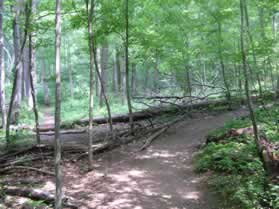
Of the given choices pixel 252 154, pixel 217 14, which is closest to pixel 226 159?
pixel 252 154

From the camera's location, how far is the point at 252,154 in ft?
26.7

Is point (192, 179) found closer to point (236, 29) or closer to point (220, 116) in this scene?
point (220, 116)

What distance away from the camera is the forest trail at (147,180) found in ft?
23.0

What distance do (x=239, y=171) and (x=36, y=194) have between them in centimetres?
481

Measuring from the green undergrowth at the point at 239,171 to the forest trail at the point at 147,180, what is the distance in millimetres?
321

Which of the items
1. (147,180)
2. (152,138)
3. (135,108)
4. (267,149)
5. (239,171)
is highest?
(135,108)

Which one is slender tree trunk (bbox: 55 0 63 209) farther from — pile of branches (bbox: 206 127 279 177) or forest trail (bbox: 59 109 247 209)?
pile of branches (bbox: 206 127 279 177)

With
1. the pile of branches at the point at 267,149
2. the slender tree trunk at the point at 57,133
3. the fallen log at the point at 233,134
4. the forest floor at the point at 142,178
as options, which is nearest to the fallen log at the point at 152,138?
the forest floor at the point at 142,178

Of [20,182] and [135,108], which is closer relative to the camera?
[20,182]

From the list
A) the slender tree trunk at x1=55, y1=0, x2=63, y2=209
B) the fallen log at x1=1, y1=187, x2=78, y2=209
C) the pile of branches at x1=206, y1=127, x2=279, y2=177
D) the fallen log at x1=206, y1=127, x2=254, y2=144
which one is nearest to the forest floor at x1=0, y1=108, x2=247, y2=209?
the fallen log at x1=1, y1=187, x2=78, y2=209

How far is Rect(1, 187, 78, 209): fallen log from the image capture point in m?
7.03

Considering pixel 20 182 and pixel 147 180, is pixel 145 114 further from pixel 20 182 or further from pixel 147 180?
pixel 20 182

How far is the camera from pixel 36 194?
24.5 feet

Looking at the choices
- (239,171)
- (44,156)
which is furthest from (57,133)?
(44,156)
